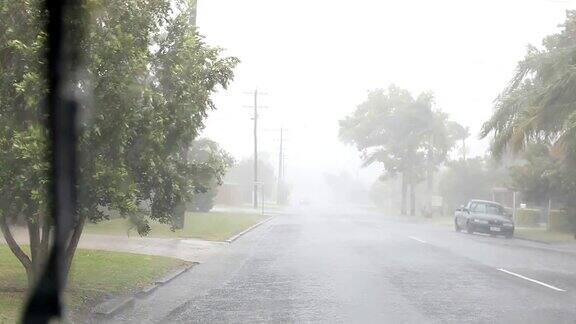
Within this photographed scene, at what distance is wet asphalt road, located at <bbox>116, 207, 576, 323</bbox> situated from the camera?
9.59 m

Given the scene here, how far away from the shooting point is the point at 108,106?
333 inches

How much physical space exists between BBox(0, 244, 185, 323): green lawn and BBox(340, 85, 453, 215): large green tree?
154 ft

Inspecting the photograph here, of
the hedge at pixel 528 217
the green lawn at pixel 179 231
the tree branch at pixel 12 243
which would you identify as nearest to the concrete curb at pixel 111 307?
the tree branch at pixel 12 243

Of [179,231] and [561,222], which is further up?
[561,222]

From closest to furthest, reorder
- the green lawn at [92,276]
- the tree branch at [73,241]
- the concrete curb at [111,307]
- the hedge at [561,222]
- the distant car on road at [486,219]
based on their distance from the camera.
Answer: the concrete curb at [111,307]
the green lawn at [92,276]
the tree branch at [73,241]
the distant car on road at [486,219]
the hedge at [561,222]

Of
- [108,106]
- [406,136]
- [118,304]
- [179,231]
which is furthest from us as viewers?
[406,136]

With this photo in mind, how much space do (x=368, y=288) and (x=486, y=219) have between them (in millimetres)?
20297

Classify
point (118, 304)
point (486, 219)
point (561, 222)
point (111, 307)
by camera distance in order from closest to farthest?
point (111, 307) < point (118, 304) < point (486, 219) < point (561, 222)

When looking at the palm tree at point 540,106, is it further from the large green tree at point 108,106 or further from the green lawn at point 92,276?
the large green tree at point 108,106

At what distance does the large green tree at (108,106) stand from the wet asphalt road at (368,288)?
1.88 m

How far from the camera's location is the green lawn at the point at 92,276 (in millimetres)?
9555

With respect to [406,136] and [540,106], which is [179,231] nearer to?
[540,106]

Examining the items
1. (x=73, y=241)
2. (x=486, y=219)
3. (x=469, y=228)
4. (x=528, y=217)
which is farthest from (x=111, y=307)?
(x=528, y=217)

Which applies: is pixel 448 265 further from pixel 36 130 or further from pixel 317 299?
pixel 36 130
